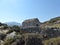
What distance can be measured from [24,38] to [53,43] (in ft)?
9.89

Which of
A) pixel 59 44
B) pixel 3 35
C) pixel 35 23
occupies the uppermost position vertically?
pixel 35 23

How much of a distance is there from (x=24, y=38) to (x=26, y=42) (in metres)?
0.77

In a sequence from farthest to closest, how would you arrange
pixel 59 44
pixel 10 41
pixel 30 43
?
pixel 10 41
pixel 30 43
pixel 59 44

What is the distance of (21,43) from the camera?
16.1 metres

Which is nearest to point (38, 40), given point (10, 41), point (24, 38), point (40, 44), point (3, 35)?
point (40, 44)

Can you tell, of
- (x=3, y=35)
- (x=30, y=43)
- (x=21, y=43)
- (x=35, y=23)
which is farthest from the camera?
(x=35, y=23)

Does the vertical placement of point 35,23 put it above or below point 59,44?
above

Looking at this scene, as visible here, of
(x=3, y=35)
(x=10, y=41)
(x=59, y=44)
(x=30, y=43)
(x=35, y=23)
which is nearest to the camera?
(x=59, y=44)

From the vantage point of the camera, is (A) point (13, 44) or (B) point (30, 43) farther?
(A) point (13, 44)

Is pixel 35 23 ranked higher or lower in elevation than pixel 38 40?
higher

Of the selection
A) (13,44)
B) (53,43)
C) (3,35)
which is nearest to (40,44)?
(53,43)

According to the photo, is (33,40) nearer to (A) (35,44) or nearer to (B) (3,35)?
(A) (35,44)

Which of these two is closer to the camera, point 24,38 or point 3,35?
point 24,38

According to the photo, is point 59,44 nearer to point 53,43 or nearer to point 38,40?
point 53,43
